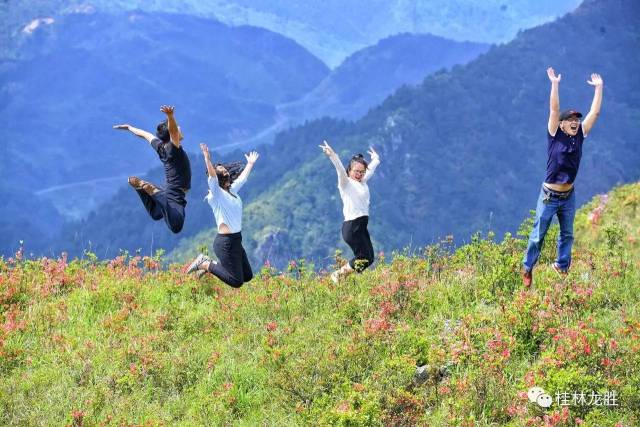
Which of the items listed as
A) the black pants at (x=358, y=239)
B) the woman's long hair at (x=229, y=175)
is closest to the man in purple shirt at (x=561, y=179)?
the black pants at (x=358, y=239)

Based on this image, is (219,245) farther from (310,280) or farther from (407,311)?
(407,311)

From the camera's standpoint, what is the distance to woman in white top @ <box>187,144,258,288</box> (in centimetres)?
1105

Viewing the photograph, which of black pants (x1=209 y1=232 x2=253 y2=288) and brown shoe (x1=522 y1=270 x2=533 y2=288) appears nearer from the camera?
brown shoe (x1=522 y1=270 x2=533 y2=288)

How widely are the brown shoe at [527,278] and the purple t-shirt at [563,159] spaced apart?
1283mm

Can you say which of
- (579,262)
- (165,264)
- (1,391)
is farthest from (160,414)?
(579,262)

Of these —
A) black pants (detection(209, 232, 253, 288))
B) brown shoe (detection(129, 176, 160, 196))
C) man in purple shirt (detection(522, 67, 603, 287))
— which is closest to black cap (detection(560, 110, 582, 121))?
man in purple shirt (detection(522, 67, 603, 287))

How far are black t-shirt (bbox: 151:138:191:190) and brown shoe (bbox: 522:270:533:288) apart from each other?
4.86 m

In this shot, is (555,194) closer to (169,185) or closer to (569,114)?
(569,114)

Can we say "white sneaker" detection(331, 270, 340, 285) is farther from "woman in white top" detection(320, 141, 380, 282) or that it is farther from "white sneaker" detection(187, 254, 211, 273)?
"white sneaker" detection(187, 254, 211, 273)

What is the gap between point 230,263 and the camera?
11070mm

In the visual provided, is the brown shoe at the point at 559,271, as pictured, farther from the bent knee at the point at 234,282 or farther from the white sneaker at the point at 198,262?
the white sneaker at the point at 198,262

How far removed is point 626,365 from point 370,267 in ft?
16.7

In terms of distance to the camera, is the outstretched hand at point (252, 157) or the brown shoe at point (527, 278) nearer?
the brown shoe at point (527, 278)

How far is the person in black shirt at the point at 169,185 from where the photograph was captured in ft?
36.2
